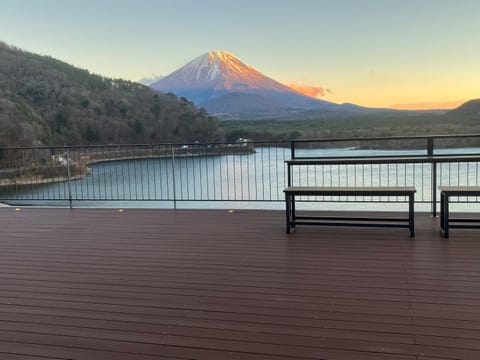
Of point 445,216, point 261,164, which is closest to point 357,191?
point 445,216

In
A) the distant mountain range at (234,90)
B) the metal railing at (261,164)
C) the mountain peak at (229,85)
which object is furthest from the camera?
the mountain peak at (229,85)

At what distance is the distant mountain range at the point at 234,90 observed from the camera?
52.0m

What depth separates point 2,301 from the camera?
283cm

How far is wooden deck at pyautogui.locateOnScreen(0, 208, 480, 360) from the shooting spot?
210cm

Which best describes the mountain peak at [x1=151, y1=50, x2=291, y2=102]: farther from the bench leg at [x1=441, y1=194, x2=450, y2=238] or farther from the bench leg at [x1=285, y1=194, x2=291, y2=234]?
the bench leg at [x1=441, y1=194, x2=450, y2=238]

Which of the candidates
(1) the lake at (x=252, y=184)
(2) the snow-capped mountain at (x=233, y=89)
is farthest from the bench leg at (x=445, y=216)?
(2) the snow-capped mountain at (x=233, y=89)

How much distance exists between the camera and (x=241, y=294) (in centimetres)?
281

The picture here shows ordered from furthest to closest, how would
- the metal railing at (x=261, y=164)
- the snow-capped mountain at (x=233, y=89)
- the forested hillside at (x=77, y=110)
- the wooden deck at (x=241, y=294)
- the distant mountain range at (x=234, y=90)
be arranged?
the snow-capped mountain at (x=233, y=89)
the distant mountain range at (x=234, y=90)
the forested hillside at (x=77, y=110)
the metal railing at (x=261, y=164)
the wooden deck at (x=241, y=294)

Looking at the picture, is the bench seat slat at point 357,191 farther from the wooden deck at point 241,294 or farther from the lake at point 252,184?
the lake at point 252,184

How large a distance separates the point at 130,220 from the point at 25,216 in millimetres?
1677

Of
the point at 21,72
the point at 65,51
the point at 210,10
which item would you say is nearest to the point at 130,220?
the point at 210,10

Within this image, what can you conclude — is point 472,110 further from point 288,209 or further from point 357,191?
point 288,209

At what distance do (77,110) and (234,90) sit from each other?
2090cm

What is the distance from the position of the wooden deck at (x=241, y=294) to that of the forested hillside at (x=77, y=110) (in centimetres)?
2641
